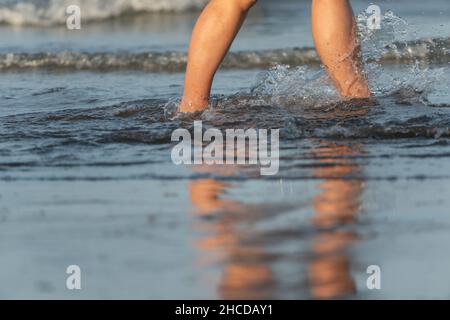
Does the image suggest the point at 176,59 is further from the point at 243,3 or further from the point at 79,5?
the point at 79,5

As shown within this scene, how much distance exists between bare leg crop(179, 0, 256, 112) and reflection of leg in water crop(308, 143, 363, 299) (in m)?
0.78

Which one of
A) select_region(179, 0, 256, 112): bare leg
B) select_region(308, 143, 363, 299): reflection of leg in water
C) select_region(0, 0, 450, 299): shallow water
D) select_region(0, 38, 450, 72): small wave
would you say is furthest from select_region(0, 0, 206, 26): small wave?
select_region(308, 143, 363, 299): reflection of leg in water

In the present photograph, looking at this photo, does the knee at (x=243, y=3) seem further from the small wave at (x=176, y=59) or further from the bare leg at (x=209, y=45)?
the small wave at (x=176, y=59)

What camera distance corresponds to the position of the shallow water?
3127 mm

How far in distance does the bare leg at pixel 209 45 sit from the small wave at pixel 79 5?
584 centimetres

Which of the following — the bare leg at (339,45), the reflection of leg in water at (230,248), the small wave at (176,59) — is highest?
the small wave at (176,59)

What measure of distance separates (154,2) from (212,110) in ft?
22.7

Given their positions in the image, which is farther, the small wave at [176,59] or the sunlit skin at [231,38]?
the small wave at [176,59]

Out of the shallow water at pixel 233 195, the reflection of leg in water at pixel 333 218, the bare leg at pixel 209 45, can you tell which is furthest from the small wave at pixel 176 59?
the reflection of leg in water at pixel 333 218

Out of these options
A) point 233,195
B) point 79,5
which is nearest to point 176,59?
point 79,5

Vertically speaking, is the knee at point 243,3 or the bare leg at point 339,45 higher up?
the knee at point 243,3

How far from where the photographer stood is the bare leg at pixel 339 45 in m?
5.25

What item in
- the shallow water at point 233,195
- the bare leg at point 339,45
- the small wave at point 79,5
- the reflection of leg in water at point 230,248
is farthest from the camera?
the small wave at point 79,5

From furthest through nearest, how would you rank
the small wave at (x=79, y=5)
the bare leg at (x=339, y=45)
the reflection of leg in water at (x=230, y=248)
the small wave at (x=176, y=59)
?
1. the small wave at (x=79, y=5)
2. the small wave at (x=176, y=59)
3. the bare leg at (x=339, y=45)
4. the reflection of leg in water at (x=230, y=248)
